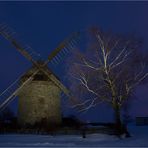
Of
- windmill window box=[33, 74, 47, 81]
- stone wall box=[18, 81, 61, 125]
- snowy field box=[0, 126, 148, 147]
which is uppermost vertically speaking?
windmill window box=[33, 74, 47, 81]

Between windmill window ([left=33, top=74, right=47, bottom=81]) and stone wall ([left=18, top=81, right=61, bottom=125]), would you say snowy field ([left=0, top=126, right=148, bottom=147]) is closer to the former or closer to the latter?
stone wall ([left=18, top=81, right=61, bottom=125])

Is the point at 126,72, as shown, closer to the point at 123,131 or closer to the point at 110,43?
the point at 110,43

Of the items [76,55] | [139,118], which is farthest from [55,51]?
[139,118]

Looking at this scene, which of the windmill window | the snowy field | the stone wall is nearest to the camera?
the snowy field

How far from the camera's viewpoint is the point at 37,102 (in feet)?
99.6

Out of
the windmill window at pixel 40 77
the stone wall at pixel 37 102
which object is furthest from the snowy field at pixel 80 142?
the windmill window at pixel 40 77

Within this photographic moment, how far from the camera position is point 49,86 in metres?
30.6

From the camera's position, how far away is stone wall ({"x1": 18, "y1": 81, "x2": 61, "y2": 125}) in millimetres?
30312

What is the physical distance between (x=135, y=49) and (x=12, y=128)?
11.9m

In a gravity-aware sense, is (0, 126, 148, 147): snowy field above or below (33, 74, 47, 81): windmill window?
below

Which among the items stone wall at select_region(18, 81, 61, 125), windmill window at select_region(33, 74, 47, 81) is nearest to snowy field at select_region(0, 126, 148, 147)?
stone wall at select_region(18, 81, 61, 125)

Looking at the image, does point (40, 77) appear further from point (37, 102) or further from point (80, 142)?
point (80, 142)

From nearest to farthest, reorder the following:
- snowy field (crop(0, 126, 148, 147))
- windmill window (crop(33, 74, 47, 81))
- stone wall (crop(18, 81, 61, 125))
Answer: snowy field (crop(0, 126, 148, 147)), stone wall (crop(18, 81, 61, 125)), windmill window (crop(33, 74, 47, 81))

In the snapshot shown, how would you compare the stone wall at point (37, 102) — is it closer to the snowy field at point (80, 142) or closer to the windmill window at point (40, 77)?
the windmill window at point (40, 77)
